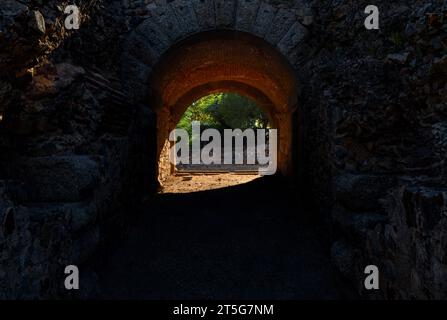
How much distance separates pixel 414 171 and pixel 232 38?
3183 mm

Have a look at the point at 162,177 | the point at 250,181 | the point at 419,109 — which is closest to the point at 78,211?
the point at 419,109

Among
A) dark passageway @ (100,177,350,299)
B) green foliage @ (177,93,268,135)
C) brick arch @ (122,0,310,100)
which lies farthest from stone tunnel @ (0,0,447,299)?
green foliage @ (177,93,268,135)

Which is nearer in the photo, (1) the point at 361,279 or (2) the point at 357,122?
(1) the point at 361,279

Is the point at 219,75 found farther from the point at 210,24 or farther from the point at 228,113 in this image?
the point at 228,113

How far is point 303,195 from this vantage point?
4.41 meters

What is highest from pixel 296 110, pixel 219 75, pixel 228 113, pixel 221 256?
pixel 228 113

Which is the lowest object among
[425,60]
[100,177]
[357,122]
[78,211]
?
[78,211]

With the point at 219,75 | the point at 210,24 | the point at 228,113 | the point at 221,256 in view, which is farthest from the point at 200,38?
the point at 228,113

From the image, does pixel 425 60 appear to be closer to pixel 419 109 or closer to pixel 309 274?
pixel 419 109

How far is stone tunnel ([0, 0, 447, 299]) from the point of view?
187 cm

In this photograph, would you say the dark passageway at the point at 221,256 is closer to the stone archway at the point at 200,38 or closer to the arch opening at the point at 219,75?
the arch opening at the point at 219,75

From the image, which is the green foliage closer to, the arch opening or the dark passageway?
the arch opening

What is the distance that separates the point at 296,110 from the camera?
464cm

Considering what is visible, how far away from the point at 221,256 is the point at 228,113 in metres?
18.6
